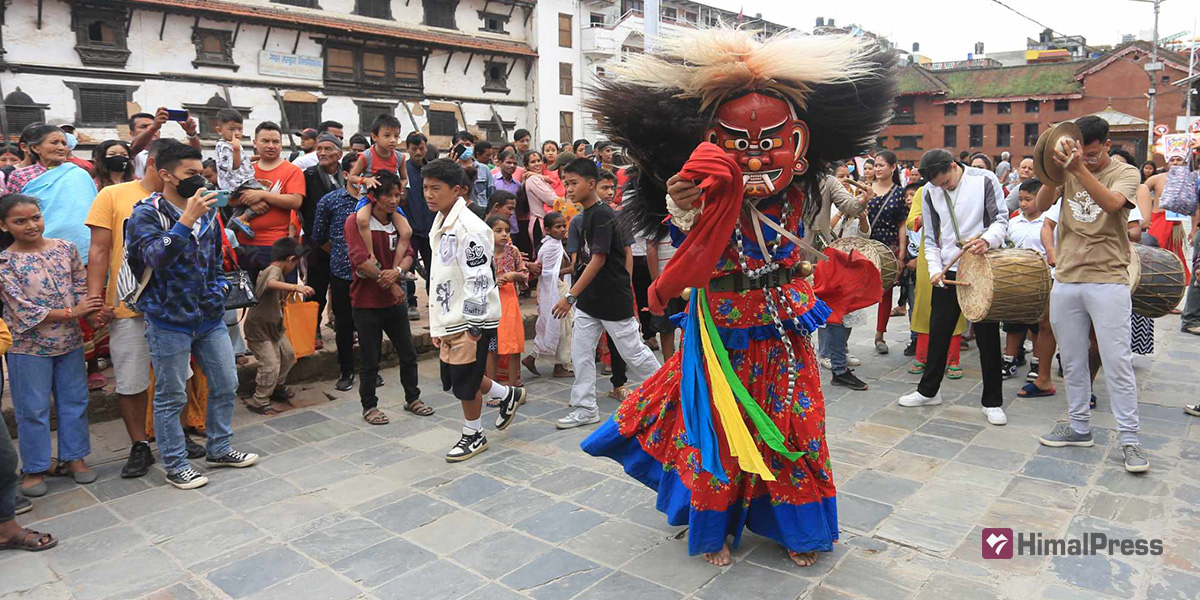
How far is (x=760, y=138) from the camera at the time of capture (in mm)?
3234

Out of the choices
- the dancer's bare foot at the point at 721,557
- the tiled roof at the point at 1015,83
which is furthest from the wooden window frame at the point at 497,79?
the dancer's bare foot at the point at 721,557

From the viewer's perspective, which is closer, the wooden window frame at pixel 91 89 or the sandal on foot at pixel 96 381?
the sandal on foot at pixel 96 381

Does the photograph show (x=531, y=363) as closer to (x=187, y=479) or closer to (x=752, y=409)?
(x=187, y=479)

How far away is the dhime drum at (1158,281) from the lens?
5004 millimetres

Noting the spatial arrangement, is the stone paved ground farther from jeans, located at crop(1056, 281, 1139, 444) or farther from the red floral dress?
jeans, located at crop(1056, 281, 1139, 444)

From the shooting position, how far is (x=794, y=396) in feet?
10.8

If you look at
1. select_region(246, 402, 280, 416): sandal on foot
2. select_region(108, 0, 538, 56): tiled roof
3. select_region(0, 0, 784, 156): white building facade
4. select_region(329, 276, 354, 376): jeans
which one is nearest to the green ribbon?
select_region(329, 276, 354, 376): jeans

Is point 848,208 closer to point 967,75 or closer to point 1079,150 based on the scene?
point 1079,150

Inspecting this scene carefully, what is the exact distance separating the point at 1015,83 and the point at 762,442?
46.6 metres

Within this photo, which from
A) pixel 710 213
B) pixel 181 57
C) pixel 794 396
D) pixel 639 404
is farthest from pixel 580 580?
pixel 181 57

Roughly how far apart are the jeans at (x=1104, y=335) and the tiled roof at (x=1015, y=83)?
4312cm

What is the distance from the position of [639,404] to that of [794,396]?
28.6 inches

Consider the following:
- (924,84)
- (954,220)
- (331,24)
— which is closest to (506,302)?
(954,220)

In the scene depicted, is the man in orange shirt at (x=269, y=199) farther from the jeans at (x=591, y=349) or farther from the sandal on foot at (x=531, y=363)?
the jeans at (x=591, y=349)
